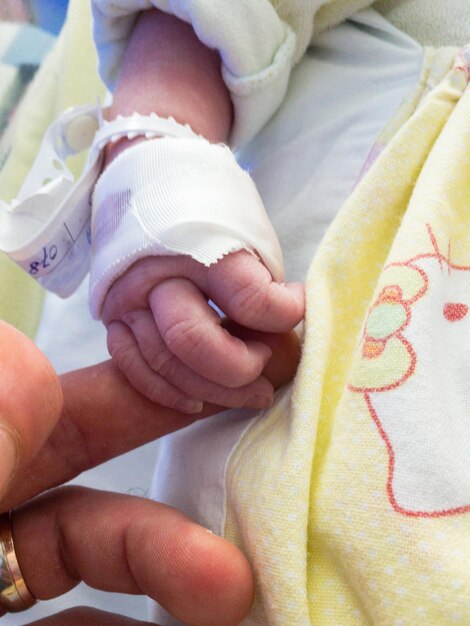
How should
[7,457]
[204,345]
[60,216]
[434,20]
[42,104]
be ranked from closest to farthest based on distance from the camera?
[7,457], [204,345], [60,216], [434,20], [42,104]

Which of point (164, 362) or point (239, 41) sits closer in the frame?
point (164, 362)

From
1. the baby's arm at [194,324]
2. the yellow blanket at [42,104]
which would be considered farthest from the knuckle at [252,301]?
the yellow blanket at [42,104]

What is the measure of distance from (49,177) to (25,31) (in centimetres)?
42

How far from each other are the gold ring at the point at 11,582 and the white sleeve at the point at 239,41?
43 centimetres

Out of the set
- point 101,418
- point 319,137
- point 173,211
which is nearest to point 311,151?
point 319,137

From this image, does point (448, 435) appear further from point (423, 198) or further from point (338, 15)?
point (338, 15)

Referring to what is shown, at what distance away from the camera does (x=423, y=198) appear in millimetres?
544

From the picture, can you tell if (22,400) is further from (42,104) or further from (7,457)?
(42,104)

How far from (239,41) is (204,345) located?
310mm

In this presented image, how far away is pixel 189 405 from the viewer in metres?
0.53

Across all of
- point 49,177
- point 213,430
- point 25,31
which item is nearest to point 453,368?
point 213,430

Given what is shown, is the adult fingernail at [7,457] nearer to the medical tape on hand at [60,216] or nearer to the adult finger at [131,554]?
the adult finger at [131,554]

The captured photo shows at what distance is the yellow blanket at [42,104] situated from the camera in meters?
0.82

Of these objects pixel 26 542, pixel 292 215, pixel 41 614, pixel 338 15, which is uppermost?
pixel 338 15
